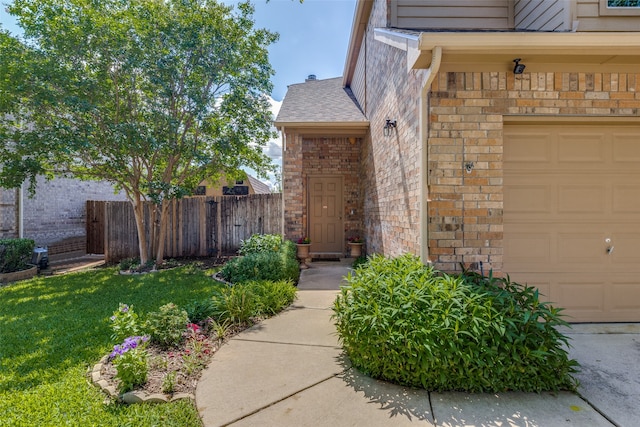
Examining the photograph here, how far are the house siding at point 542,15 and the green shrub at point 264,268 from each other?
495 centimetres

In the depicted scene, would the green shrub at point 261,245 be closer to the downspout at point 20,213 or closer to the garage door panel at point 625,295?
the garage door panel at point 625,295

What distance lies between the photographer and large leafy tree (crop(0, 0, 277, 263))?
6.14 m

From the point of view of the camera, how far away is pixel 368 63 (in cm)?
699

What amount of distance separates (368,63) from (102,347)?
7.01 metres

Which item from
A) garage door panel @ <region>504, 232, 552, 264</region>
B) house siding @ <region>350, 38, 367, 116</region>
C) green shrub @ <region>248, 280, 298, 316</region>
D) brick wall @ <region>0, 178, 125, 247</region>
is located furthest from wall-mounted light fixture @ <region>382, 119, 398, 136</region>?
brick wall @ <region>0, 178, 125, 247</region>

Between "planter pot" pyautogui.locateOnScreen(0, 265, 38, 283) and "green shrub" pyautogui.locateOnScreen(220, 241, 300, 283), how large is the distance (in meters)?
4.85

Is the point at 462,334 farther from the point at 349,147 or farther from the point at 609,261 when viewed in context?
the point at 349,147

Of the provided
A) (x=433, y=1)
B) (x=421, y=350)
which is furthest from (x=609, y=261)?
(x=433, y=1)

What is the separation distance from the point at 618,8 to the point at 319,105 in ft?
18.3

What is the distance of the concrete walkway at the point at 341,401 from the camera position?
78.0 inches

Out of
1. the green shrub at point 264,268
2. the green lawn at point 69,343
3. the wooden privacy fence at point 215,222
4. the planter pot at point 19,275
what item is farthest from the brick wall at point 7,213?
Result: the green shrub at point 264,268

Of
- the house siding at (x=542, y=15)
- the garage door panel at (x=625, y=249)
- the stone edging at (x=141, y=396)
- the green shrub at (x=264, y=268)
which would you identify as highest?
the house siding at (x=542, y=15)

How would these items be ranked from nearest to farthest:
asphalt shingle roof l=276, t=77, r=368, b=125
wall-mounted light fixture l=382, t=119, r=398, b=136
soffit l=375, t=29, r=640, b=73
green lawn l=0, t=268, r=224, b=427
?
green lawn l=0, t=268, r=224, b=427 < soffit l=375, t=29, r=640, b=73 < wall-mounted light fixture l=382, t=119, r=398, b=136 < asphalt shingle roof l=276, t=77, r=368, b=125

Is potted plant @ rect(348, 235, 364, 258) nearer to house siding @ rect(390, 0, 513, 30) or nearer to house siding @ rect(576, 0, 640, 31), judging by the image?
house siding @ rect(390, 0, 513, 30)
